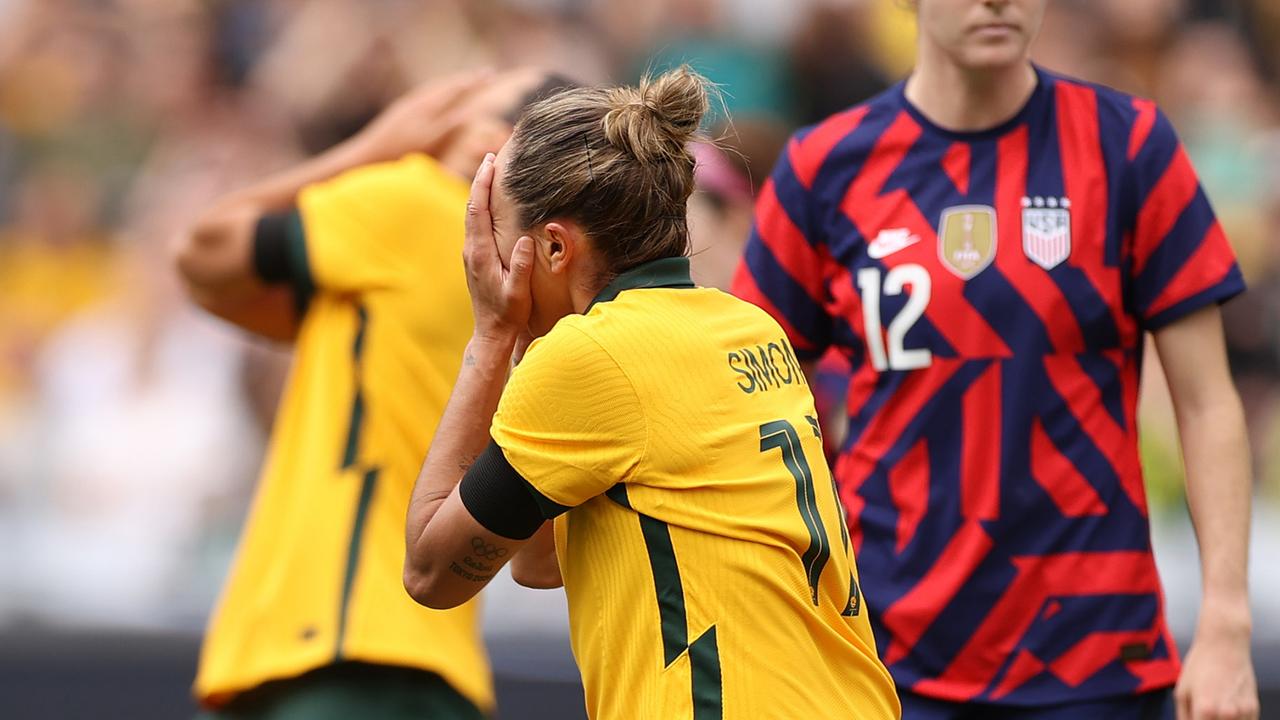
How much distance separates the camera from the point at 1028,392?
3.39 m

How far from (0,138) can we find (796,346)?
662 cm

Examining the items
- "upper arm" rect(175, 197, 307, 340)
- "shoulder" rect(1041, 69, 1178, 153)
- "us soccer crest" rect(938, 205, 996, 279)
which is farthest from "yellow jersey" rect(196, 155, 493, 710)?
"shoulder" rect(1041, 69, 1178, 153)

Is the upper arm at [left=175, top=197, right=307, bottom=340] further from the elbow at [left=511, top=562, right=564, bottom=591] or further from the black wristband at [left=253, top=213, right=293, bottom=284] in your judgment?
the elbow at [left=511, top=562, right=564, bottom=591]

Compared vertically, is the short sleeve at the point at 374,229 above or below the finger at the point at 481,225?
below

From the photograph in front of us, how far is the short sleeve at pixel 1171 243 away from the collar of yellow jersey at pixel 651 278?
116cm

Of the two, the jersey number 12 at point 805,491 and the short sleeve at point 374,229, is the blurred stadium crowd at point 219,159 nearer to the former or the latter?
the short sleeve at point 374,229

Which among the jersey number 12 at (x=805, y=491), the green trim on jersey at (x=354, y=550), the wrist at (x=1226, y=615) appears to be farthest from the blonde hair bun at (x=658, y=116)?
the green trim on jersey at (x=354, y=550)

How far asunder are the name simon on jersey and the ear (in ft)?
0.91

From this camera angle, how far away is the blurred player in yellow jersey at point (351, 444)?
385cm

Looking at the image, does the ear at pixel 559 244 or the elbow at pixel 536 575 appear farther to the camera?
the elbow at pixel 536 575

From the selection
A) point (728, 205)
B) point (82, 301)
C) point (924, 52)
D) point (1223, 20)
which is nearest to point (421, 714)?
point (924, 52)

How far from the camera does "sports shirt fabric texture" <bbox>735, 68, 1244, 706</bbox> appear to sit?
133 inches

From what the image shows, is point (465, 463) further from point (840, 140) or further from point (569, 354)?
point (840, 140)

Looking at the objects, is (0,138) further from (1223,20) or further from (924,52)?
(924,52)
